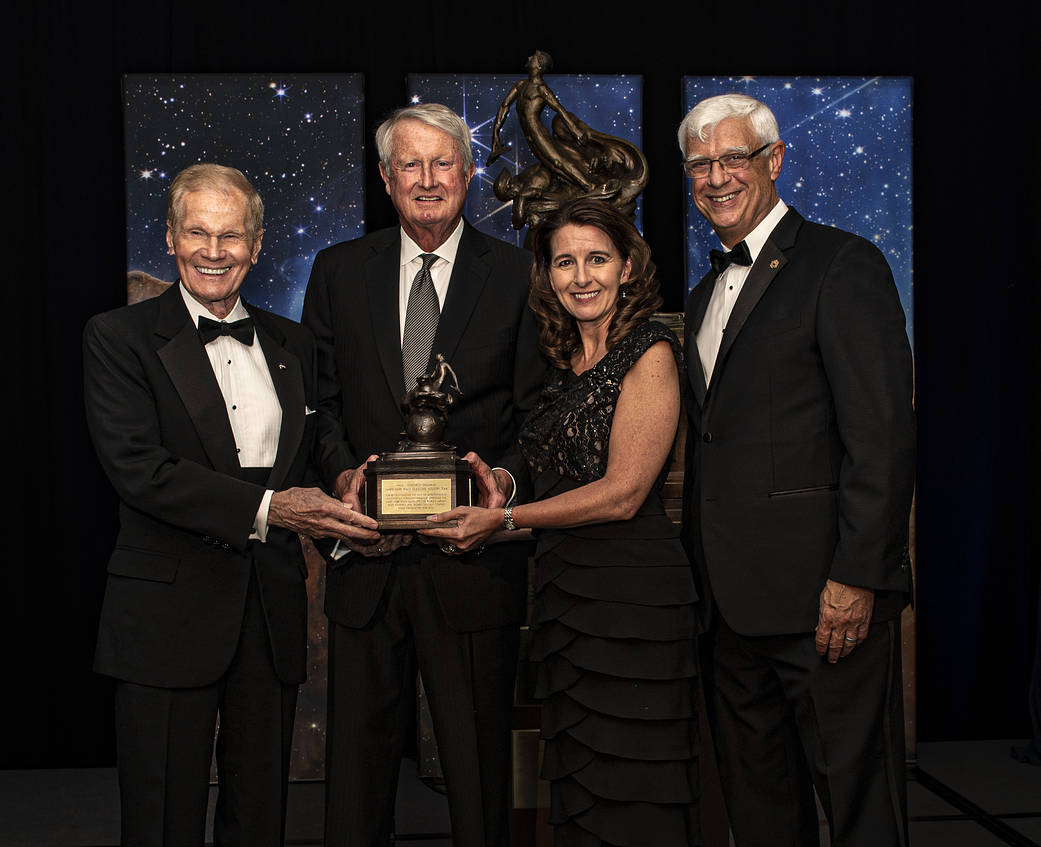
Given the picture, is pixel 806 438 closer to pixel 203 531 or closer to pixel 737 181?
pixel 737 181

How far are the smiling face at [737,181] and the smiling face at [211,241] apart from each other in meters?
1.10

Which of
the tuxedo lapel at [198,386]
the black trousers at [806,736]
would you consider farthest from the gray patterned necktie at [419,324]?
the black trousers at [806,736]

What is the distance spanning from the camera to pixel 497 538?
9.02 ft

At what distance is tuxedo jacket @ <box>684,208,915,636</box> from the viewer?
244 centimetres

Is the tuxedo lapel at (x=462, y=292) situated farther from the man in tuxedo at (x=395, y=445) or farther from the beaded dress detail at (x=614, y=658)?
the beaded dress detail at (x=614, y=658)

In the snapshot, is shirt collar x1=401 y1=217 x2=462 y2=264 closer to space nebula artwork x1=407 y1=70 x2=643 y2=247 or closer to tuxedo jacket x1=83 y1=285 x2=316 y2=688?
tuxedo jacket x1=83 y1=285 x2=316 y2=688

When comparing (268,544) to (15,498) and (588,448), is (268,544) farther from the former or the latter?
(15,498)

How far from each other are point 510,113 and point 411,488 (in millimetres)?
2624

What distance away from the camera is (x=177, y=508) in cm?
250

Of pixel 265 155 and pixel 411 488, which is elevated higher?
pixel 265 155

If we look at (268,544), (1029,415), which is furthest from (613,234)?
(1029,415)

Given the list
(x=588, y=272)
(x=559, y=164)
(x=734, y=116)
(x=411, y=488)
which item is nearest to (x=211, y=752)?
(x=411, y=488)

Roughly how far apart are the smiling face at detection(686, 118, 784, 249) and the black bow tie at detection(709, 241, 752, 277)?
0.20 feet

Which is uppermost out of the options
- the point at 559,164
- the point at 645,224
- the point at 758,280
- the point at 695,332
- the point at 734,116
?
the point at 559,164
